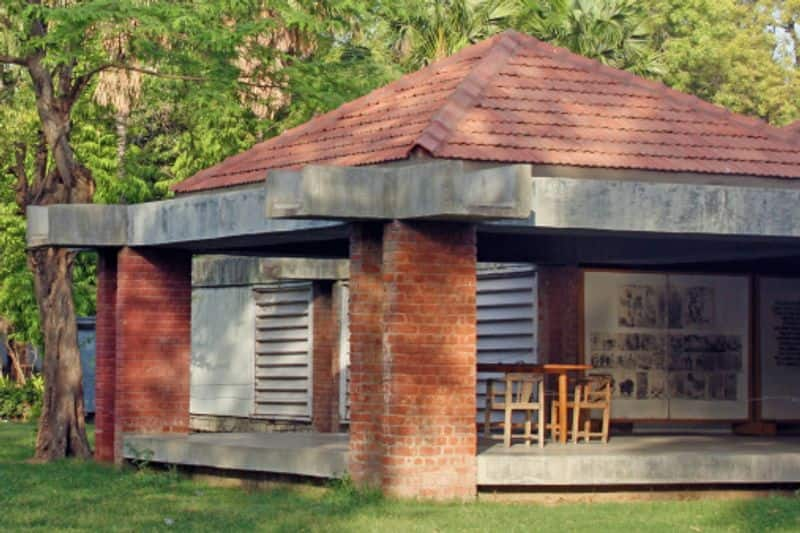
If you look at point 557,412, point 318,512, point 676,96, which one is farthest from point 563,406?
point 318,512

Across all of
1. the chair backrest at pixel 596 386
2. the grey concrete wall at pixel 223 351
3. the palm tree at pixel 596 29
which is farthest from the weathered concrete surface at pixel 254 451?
the palm tree at pixel 596 29

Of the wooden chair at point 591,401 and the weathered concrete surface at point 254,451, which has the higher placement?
the wooden chair at point 591,401

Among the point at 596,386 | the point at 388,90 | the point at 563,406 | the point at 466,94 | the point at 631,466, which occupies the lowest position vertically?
the point at 631,466

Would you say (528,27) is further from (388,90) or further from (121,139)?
(388,90)

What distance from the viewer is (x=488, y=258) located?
23172 millimetres

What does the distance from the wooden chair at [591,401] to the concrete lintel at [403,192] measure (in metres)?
4.73

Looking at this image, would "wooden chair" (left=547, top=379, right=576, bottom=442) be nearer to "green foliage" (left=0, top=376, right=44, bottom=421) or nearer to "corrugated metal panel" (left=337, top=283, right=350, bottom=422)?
"corrugated metal panel" (left=337, top=283, right=350, bottom=422)

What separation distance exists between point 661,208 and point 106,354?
8799 millimetres

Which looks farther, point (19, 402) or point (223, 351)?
point (19, 402)

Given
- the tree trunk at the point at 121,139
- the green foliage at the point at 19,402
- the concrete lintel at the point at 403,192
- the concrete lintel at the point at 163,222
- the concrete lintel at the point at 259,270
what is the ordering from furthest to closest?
the green foliage at the point at 19,402 → the tree trunk at the point at 121,139 → the concrete lintel at the point at 259,270 → the concrete lintel at the point at 163,222 → the concrete lintel at the point at 403,192

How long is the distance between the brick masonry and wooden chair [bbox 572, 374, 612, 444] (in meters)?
4.92

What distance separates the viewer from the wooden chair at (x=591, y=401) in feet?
65.6

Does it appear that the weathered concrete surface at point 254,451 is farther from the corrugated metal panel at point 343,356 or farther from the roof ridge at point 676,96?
the roof ridge at point 676,96

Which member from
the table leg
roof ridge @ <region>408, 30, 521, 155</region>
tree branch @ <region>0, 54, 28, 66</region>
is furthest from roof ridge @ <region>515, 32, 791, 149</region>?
tree branch @ <region>0, 54, 28, 66</region>
